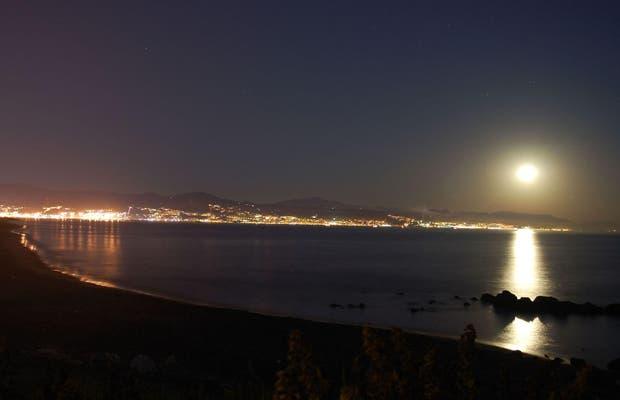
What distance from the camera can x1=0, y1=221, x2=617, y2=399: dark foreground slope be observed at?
4.91 meters

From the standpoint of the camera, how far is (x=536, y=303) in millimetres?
31781

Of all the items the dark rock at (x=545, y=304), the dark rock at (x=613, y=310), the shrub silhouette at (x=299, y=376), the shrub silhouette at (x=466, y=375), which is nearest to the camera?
the shrub silhouette at (x=299, y=376)

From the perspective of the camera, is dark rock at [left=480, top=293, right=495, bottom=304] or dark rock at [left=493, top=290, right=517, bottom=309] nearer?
dark rock at [left=493, top=290, right=517, bottom=309]

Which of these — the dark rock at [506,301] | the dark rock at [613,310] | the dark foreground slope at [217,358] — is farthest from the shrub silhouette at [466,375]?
the dark rock at [613,310]

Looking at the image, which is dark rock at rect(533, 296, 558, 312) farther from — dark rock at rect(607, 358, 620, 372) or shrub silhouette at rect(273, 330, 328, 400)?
shrub silhouette at rect(273, 330, 328, 400)

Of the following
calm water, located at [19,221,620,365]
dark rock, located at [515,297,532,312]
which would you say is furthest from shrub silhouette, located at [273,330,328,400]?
dark rock, located at [515,297,532,312]

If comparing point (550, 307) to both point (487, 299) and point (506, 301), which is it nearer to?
point (506, 301)

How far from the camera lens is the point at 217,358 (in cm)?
1500

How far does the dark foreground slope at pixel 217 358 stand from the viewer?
4906 mm

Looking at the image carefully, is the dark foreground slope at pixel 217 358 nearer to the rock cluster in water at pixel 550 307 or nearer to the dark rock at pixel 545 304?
the rock cluster in water at pixel 550 307

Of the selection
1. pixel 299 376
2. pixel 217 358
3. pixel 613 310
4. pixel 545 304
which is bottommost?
pixel 613 310

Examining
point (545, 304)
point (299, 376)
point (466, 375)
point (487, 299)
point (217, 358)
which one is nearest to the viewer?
point (299, 376)

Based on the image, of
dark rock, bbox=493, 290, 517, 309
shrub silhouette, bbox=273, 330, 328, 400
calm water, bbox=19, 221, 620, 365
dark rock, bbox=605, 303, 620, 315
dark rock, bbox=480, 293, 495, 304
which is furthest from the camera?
dark rock, bbox=480, 293, 495, 304

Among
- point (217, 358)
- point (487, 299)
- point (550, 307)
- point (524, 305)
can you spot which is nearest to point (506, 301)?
point (524, 305)
